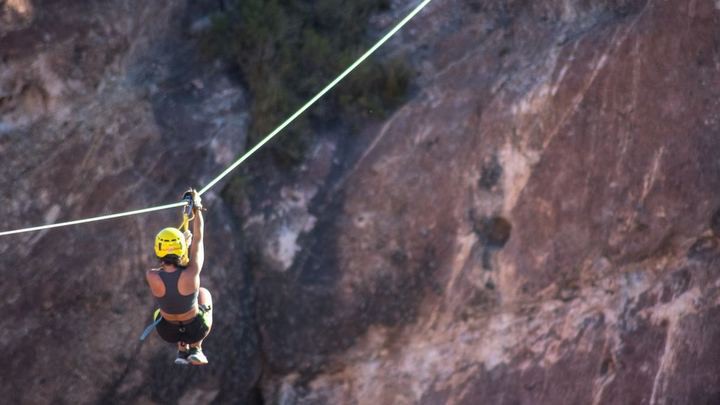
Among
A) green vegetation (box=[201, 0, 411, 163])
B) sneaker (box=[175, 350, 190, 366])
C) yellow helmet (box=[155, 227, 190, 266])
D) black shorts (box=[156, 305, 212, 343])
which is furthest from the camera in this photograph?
green vegetation (box=[201, 0, 411, 163])

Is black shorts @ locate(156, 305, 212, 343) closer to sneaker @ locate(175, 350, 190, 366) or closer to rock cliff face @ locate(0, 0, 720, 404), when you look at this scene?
sneaker @ locate(175, 350, 190, 366)

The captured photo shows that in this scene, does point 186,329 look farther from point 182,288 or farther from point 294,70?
point 294,70

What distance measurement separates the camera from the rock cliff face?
12344 mm

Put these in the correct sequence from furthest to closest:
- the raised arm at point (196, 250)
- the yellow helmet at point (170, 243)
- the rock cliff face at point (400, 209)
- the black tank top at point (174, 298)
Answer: the rock cliff face at point (400, 209)
the black tank top at point (174, 298)
the raised arm at point (196, 250)
the yellow helmet at point (170, 243)

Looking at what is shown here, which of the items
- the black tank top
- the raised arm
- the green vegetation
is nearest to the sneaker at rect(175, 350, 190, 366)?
the black tank top

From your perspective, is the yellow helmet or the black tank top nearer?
the yellow helmet

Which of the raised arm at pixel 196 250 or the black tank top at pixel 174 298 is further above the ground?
the raised arm at pixel 196 250

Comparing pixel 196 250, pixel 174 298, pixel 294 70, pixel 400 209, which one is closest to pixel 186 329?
pixel 174 298

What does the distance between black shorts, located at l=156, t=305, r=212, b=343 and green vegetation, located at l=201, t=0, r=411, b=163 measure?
3.07 metres

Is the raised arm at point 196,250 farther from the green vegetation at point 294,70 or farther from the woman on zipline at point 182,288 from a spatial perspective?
the green vegetation at point 294,70

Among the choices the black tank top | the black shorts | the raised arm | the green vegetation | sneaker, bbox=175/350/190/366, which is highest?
the green vegetation

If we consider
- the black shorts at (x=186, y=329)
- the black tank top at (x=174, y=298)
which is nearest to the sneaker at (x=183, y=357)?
the black shorts at (x=186, y=329)

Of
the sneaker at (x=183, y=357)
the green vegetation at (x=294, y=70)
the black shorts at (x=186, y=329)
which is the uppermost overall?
the green vegetation at (x=294, y=70)

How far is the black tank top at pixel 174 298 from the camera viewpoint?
10000mm
